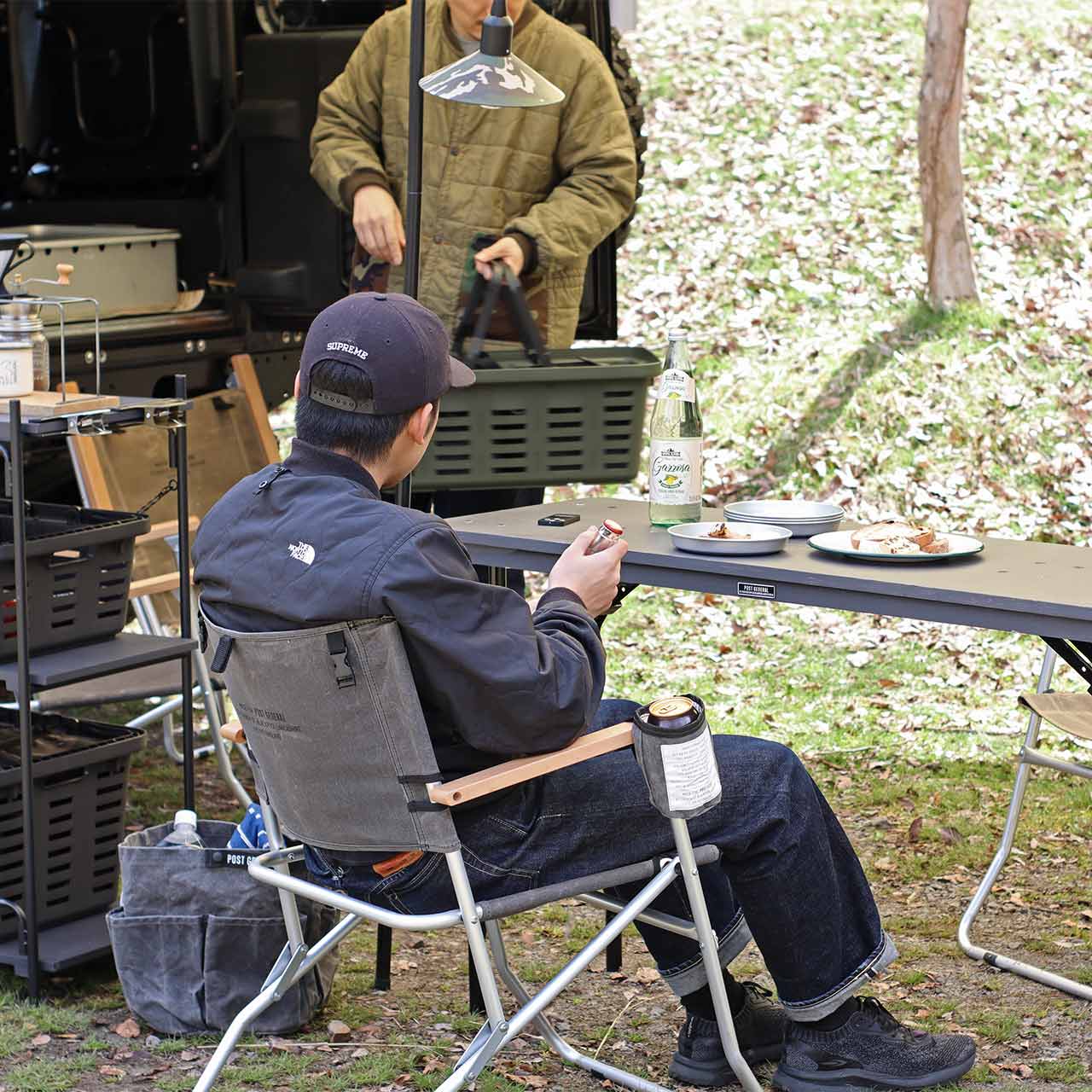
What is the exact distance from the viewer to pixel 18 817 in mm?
3623

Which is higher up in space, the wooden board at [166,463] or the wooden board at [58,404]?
the wooden board at [58,404]

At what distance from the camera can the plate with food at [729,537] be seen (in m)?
3.21

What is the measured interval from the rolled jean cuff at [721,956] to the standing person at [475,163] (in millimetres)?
1789

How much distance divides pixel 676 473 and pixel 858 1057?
3.90 ft

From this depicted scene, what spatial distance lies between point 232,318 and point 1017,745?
2912 mm

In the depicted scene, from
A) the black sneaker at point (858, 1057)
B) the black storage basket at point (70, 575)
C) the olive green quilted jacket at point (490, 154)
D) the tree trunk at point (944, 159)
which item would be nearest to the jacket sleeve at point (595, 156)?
the olive green quilted jacket at point (490, 154)

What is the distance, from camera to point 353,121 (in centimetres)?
463

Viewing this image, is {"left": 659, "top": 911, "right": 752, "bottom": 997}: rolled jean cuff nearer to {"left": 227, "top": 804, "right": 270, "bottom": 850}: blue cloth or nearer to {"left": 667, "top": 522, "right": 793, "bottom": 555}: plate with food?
{"left": 667, "top": 522, "right": 793, "bottom": 555}: plate with food

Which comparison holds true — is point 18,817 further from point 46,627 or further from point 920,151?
point 920,151

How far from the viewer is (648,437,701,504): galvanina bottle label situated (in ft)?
11.4

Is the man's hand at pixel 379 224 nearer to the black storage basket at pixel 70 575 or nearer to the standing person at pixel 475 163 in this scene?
the standing person at pixel 475 163

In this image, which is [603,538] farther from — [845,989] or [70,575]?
[70,575]

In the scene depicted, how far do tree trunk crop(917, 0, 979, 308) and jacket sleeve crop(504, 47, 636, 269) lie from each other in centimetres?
484

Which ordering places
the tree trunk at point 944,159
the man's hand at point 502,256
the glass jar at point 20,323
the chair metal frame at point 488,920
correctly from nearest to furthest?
the chair metal frame at point 488,920
the glass jar at point 20,323
the man's hand at point 502,256
the tree trunk at point 944,159
